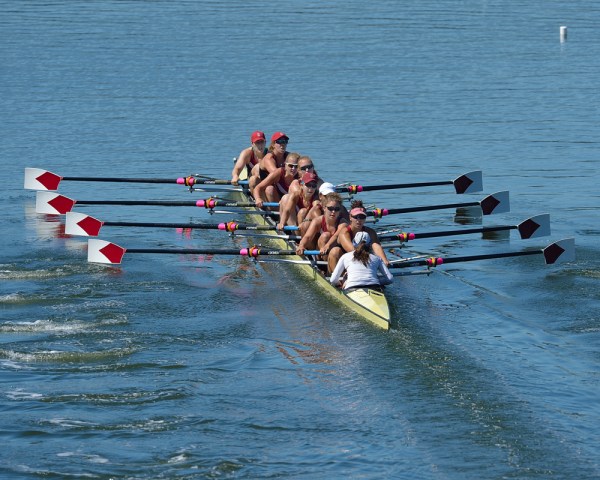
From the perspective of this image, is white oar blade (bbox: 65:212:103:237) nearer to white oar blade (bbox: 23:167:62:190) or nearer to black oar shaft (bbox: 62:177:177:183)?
black oar shaft (bbox: 62:177:177:183)

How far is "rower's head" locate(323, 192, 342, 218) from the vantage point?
19141 millimetres

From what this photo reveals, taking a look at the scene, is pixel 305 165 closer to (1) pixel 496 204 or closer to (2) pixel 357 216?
(2) pixel 357 216

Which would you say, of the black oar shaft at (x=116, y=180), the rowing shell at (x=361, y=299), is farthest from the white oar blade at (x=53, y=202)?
the rowing shell at (x=361, y=299)

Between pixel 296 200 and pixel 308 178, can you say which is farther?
pixel 296 200

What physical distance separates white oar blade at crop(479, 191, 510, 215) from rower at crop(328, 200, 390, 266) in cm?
633

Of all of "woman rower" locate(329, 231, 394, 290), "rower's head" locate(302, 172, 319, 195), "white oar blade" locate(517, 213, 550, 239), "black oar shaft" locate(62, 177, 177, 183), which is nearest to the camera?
"woman rower" locate(329, 231, 394, 290)

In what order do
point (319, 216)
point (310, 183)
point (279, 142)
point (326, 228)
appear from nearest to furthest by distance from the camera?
point (326, 228), point (319, 216), point (310, 183), point (279, 142)

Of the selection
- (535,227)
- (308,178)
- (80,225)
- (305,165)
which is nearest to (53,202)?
(80,225)

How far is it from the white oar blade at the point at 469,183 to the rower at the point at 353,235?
8.16m

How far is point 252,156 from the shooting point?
1053 inches

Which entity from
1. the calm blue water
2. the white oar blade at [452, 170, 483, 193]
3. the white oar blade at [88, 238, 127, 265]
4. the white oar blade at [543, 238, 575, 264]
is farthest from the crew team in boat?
the white oar blade at [452, 170, 483, 193]

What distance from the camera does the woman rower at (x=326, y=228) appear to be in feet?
63.0

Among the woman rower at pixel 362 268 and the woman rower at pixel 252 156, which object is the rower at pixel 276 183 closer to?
the woman rower at pixel 252 156

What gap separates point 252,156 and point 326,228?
7308 millimetres
